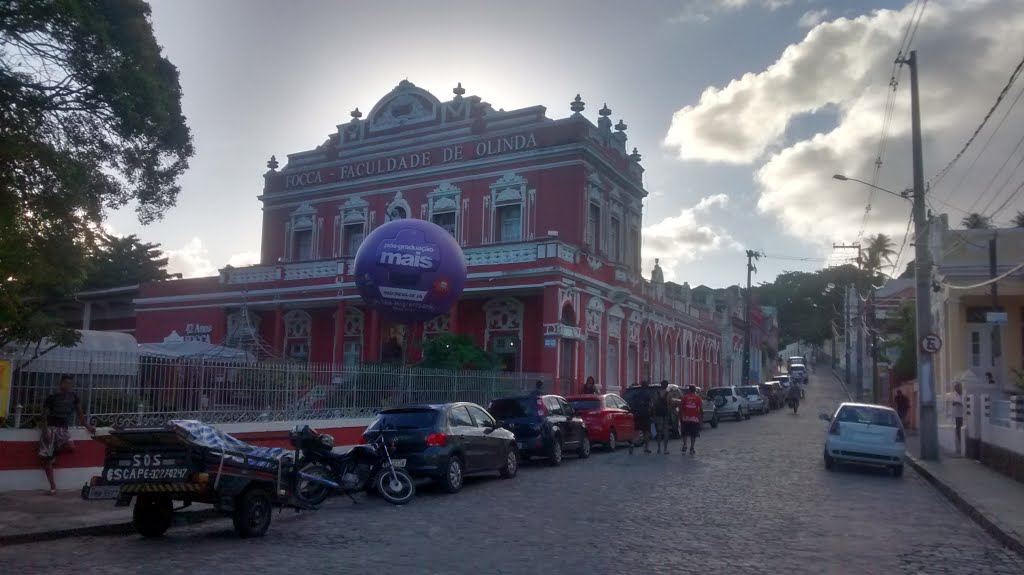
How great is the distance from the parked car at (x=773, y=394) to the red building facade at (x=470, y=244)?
45.4 feet

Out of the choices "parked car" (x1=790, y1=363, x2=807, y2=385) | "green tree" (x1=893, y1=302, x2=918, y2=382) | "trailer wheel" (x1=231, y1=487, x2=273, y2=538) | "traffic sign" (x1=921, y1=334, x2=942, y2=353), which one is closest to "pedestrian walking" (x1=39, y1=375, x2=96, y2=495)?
"trailer wheel" (x1=231, y1=487, x2=273, y2=538)

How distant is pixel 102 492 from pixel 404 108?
29422 millimetres

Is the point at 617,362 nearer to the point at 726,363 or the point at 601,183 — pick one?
the point at 601,183

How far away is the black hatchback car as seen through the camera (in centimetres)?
1478

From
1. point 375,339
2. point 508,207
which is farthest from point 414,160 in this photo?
point 375,339

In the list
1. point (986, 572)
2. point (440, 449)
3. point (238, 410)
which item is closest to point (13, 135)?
point (238, 410)

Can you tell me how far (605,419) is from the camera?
2405cm

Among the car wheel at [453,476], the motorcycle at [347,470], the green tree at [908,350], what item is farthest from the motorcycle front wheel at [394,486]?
the green tree at [908,350]

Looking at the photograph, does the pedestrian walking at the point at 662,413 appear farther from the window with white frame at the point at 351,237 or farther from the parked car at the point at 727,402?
the window with white frame at the point at 351,237

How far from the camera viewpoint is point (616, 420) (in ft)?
80.9

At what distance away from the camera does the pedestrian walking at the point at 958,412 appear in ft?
76.7

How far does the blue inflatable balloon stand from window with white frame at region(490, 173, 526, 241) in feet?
36.9

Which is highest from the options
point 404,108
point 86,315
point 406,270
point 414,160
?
point 404,108

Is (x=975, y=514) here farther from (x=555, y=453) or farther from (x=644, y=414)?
(x=644, y=414)
